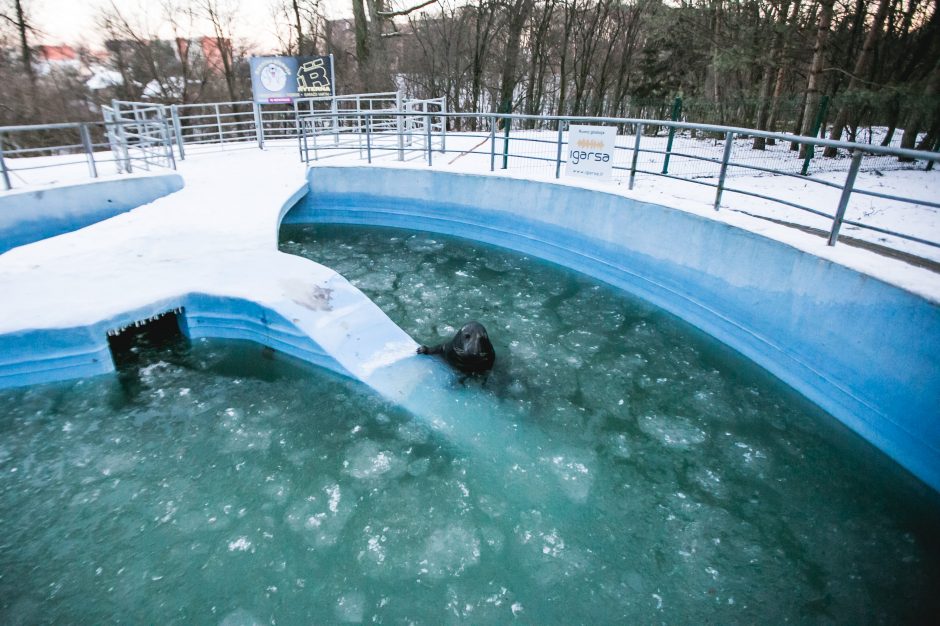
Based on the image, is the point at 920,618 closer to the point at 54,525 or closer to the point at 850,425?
the point at 850,425

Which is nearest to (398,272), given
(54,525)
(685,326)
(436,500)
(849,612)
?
(685,326)

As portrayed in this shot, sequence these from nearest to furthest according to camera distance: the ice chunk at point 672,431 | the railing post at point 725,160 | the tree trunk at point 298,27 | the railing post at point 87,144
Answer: the ice chunk at point 672,431 → the railing post at point 725,160 → the railing post at point 87,144 → the tree trunk at point 298,27

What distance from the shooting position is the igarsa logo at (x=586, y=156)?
7.68 meters

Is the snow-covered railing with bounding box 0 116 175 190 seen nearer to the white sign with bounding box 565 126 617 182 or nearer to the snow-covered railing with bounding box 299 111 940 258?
the snow-covered railing with bounding box 299 111 940 258

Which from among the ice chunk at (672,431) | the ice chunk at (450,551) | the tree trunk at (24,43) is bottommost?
the ice chunk at (450,551)

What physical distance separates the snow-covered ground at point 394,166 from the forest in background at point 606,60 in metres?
3.70

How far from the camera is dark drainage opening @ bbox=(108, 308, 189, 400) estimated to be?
499 centimetres

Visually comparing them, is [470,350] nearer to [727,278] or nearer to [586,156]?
[727,278]

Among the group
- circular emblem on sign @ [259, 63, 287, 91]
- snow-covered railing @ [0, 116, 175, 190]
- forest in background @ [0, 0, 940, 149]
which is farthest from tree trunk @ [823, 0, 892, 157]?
snow-covered railing @ [0, 116, 175, 190]

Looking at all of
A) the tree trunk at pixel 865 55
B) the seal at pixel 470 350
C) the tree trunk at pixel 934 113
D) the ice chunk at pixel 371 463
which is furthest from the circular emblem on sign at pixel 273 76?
the tree trunk at pixel 934 113

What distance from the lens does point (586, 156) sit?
25.9 ft

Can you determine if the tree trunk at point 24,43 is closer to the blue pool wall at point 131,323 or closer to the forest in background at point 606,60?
the forest in background at point 606,60

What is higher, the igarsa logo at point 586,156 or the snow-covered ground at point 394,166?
the igarsa logo at point 586,156

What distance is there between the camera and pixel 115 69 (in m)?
22.5
